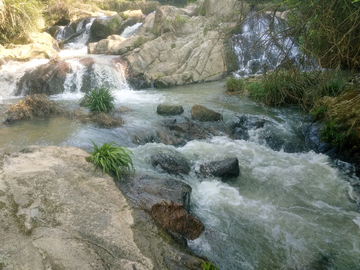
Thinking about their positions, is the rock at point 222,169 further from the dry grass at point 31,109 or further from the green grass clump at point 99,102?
the dry grass at point 31,109

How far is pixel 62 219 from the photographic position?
3156 mm

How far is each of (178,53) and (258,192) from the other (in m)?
11.5

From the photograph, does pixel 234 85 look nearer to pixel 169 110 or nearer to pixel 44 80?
pixel 169 110

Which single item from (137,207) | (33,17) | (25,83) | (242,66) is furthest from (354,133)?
(33,17)

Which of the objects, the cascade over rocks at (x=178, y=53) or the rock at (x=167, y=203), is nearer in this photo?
the rock at (x=167, y=203)

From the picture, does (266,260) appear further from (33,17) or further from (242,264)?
(33,17)

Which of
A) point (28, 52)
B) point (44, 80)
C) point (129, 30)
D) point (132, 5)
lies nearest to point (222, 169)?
point (44, 80)

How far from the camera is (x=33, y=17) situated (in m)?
15.5

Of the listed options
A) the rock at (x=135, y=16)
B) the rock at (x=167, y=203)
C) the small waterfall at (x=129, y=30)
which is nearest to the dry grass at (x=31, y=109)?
the rock at (x=167, y=203)

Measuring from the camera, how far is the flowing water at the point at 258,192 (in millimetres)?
3893

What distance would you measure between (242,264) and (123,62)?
12845mm

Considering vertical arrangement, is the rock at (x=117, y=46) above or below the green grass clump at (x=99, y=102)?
above

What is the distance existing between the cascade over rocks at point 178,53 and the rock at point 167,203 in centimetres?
999

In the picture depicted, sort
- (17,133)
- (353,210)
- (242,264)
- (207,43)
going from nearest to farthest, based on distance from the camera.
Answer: (242,264) → (353,210) → (17,133) → (207,43)
